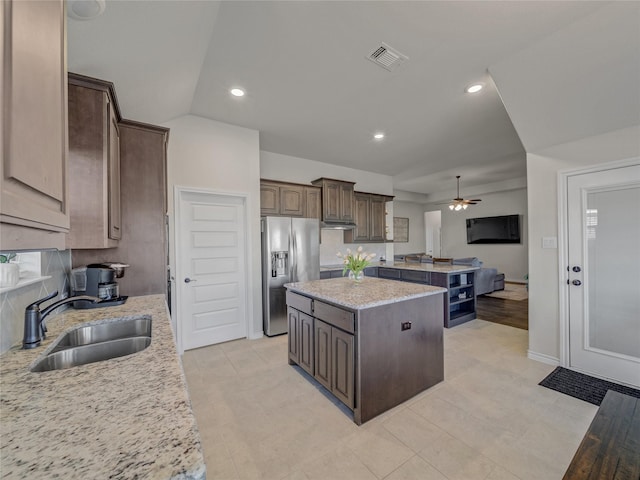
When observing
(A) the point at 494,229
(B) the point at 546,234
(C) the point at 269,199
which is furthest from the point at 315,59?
(A) the point at 494,229

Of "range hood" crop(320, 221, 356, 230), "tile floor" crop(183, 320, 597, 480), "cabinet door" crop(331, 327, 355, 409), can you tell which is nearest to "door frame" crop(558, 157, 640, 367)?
"tile floor" crop(183, 320, 597, 480)

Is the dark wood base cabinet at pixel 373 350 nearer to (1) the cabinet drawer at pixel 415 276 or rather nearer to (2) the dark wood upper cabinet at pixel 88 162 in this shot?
(2) the dark wood upper cabinet at pixel 88 162

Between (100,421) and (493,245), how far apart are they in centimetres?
965

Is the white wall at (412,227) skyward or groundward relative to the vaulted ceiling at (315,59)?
groundward

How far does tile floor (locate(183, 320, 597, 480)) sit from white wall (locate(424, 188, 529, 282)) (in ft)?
19.9

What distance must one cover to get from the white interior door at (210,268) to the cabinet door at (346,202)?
6.52 ft

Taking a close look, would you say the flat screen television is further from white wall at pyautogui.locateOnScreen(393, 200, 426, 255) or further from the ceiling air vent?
the ceiling air vent

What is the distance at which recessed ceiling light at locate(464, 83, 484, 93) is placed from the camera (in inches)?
108

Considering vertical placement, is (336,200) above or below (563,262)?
above

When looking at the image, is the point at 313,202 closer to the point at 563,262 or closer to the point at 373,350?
the point at 373,350

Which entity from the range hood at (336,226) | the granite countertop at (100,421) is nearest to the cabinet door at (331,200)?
the range hood at (336,226)

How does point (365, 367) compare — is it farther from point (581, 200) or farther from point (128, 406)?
point (581, 200)

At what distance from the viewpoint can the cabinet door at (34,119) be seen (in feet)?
1.67

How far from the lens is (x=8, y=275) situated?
3.90 feet
